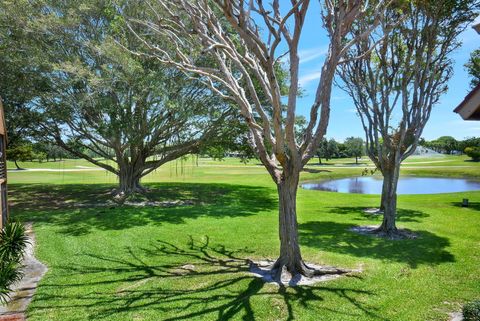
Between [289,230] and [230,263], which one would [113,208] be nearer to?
[230,263]

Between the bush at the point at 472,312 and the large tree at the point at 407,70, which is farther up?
the large tree at the point at 407,70

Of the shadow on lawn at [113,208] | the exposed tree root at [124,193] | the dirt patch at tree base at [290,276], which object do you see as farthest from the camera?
the exposed tree root at [124,193]

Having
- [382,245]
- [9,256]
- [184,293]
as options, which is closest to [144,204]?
[9,256]

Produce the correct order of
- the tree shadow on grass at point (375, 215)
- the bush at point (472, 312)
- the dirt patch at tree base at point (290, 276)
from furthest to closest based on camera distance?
the tree shadow on grass at point (375, 215) → the dirt patch at tree base at point (290, 276) → the bush at point (472, 312)

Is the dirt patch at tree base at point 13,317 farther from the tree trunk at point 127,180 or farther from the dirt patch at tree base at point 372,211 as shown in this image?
the tree trunk at point 127,180

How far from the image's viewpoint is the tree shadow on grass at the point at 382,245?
29.3 feet

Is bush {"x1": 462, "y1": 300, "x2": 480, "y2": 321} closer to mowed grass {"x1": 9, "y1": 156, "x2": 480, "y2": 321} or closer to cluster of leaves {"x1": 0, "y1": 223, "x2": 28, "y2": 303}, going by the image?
mowed grass {"x1": 9, "y1": 156, "x2": 480, "y2": 321}

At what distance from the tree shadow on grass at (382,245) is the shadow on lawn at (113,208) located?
4849 mm

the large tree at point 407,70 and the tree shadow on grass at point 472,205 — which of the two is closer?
the large tree at point 407,70

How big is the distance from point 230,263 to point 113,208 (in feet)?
33.1

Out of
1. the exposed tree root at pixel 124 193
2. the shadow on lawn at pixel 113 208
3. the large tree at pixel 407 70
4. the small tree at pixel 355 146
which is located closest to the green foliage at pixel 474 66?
the large tree at pixel 407 70

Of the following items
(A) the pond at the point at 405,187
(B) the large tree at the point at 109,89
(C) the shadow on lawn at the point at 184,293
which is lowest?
(A) the pond at the point at 405,187

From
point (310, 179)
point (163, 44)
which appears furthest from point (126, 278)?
point (310, 179)

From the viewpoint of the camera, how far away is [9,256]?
7.73 meters
